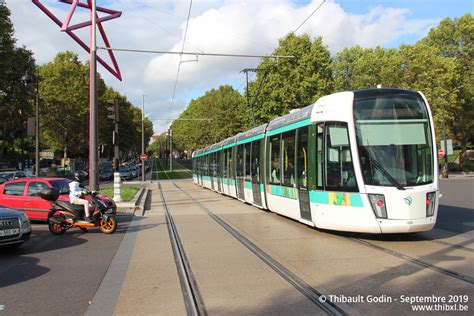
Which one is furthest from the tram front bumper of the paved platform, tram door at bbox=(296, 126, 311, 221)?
tram door at bbox=(296, 126, 311, 221)

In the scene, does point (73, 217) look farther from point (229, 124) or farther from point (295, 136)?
point (229, 124)

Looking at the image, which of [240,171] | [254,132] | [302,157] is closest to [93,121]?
[240,171]

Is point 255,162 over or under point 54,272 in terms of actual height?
over

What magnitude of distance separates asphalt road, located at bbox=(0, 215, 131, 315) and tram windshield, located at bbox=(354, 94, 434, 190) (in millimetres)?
5462

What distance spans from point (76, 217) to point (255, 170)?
6938 mm

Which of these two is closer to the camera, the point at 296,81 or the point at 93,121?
the point at 93,121

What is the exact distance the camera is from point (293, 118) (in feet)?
39.7

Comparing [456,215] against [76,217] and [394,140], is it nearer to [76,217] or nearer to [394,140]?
→ [394,140]

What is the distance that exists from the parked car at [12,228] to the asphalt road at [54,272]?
317 millimetres

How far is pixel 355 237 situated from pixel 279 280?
4100mm

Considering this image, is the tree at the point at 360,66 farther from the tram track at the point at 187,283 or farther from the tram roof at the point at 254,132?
the tram track at the point at 187,283

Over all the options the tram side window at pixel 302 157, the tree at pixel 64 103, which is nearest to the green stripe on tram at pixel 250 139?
the tram side window at pixel 302 157

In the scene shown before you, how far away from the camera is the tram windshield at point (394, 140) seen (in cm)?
891

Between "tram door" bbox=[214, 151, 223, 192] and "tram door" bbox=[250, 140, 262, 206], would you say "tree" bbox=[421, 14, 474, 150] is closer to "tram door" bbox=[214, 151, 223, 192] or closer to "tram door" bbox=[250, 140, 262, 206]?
"tram door" bbox=[214, 151, 223, 192]
